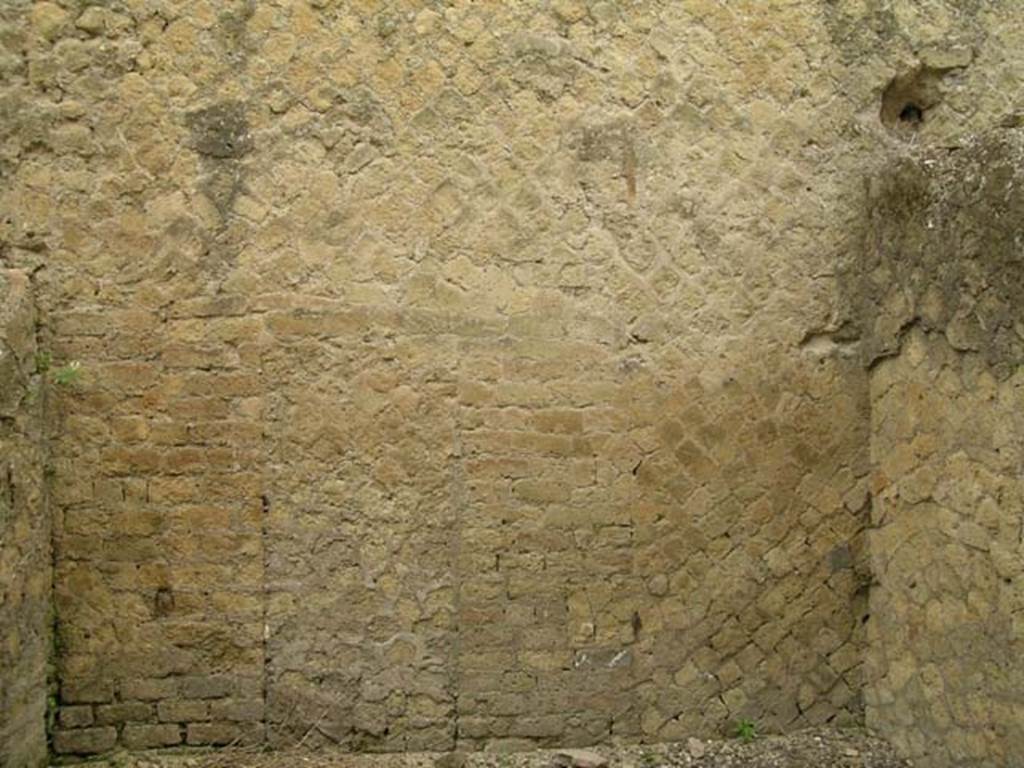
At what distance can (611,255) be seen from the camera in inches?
182

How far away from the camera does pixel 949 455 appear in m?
4.22

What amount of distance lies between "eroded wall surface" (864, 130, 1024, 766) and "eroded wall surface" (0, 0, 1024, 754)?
8.0 inches

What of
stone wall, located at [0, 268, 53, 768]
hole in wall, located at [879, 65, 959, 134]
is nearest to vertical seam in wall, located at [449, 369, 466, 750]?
stone wall, located at [0, 268, 53, 768]

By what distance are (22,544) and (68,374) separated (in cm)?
64

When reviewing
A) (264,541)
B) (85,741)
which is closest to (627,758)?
(264,541)

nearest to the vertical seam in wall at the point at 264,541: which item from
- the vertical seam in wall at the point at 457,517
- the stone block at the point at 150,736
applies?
the stone block at the point at 150,736

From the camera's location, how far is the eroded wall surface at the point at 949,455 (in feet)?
12.6

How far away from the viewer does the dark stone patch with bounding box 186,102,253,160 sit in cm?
445

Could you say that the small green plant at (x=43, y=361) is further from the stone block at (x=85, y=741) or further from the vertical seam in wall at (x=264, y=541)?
the stone block at (x=85, y=741)

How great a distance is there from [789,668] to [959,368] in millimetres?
1391

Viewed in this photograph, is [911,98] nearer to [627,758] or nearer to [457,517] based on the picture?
A: [457,517]

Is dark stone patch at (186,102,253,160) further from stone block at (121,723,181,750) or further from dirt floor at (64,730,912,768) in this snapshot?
dirt floor at (64,730,912,768)

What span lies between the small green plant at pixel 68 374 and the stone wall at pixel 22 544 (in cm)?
7

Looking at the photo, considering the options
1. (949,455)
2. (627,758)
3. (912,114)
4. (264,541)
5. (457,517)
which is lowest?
(627,758)
